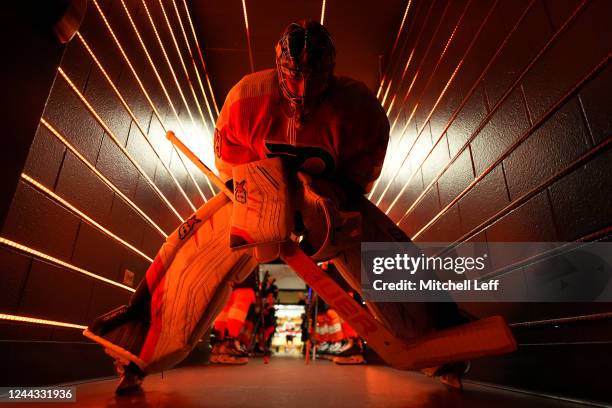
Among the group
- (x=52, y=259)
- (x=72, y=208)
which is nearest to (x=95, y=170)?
(x=72, y=208)

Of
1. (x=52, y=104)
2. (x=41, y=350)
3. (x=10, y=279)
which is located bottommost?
(x=41, y=350)

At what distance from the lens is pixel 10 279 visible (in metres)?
1.17

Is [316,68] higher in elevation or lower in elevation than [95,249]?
higher

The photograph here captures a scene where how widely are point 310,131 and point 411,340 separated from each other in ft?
2.88

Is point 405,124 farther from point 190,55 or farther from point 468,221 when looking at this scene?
point 190,55

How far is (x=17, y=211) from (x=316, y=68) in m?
1.22

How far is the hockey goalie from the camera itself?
3.78 ft

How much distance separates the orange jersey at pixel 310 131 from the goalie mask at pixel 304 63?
97 mm

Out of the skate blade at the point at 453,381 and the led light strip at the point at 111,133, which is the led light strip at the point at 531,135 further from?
the led light strip at the point at 111,133

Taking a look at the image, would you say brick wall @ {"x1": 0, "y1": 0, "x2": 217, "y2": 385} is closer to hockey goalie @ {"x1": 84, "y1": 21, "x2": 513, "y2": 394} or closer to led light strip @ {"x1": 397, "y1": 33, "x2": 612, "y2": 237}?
hockey goalie @ {"x1": 84, "y1": 21, "x2": 513, "y2": 394}

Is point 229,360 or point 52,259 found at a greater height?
point 52,259

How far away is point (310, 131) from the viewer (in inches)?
53.4

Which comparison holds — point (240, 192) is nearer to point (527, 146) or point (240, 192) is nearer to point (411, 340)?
point (411, 340)

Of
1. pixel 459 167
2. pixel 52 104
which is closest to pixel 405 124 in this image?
pixel 459 167
